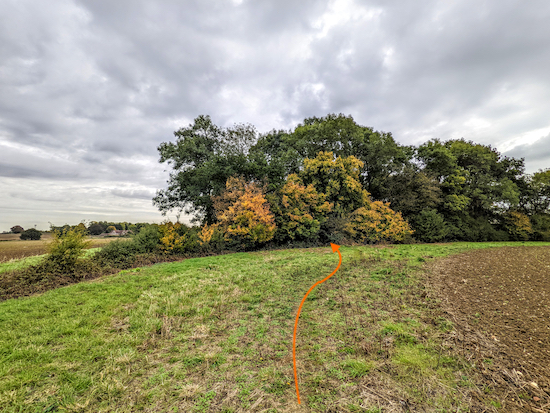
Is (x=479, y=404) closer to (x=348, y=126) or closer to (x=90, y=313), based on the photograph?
(x=90, y=313)

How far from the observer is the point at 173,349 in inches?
160

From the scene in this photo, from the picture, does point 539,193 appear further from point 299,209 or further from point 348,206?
point 299,209

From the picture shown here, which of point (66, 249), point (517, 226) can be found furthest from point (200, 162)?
point (517, 226)

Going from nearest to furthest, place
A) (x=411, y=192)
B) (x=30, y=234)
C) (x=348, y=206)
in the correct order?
(x=348, y=206), (x=30, y=234), (x=411, y=192)

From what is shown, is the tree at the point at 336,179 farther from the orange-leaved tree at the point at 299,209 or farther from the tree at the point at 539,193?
the tree at the point at 539,193

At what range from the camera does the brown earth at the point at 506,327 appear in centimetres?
291

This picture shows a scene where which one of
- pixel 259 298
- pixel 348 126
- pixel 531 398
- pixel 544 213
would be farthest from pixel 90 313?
pixel 544 213

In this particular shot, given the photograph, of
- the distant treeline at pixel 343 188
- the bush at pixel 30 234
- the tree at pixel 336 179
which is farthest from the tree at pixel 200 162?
the bush at pixel 30 234

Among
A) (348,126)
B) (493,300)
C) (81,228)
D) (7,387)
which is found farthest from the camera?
(348,126)

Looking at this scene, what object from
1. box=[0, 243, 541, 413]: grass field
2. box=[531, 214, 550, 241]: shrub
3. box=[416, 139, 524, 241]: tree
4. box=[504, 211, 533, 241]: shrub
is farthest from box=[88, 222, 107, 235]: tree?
box=[531, 214, 550, 241]: shrub

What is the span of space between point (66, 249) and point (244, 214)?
29.5 feet

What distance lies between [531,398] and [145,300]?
7530mm

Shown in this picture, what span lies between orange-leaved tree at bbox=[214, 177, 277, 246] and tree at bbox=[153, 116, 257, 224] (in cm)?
222

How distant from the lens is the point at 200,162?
2128 cm
